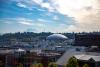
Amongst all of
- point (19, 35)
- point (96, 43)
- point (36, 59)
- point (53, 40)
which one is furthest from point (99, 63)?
point (19, 35)

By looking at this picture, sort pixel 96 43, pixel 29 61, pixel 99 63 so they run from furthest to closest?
pixel 96 43
pixel 29 61
pixel 99 63

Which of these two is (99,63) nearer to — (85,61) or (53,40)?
(85,61)

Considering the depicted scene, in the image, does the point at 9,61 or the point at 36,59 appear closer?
the point at 9,61

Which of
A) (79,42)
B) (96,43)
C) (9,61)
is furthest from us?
(79,42)

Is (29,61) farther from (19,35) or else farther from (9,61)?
(19,35)

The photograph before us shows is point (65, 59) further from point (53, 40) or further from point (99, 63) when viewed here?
point (53, 40)

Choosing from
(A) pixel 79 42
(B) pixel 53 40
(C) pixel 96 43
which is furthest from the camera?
(B) pixel 53 40

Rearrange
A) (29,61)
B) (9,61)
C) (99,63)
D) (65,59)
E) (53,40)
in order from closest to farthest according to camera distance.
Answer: (99,63) → (65,59) → (9,61) → (29,61) → (53,40)

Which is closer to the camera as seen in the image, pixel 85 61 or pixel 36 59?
pixel 85 61

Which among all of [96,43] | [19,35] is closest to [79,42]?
[96,43]
